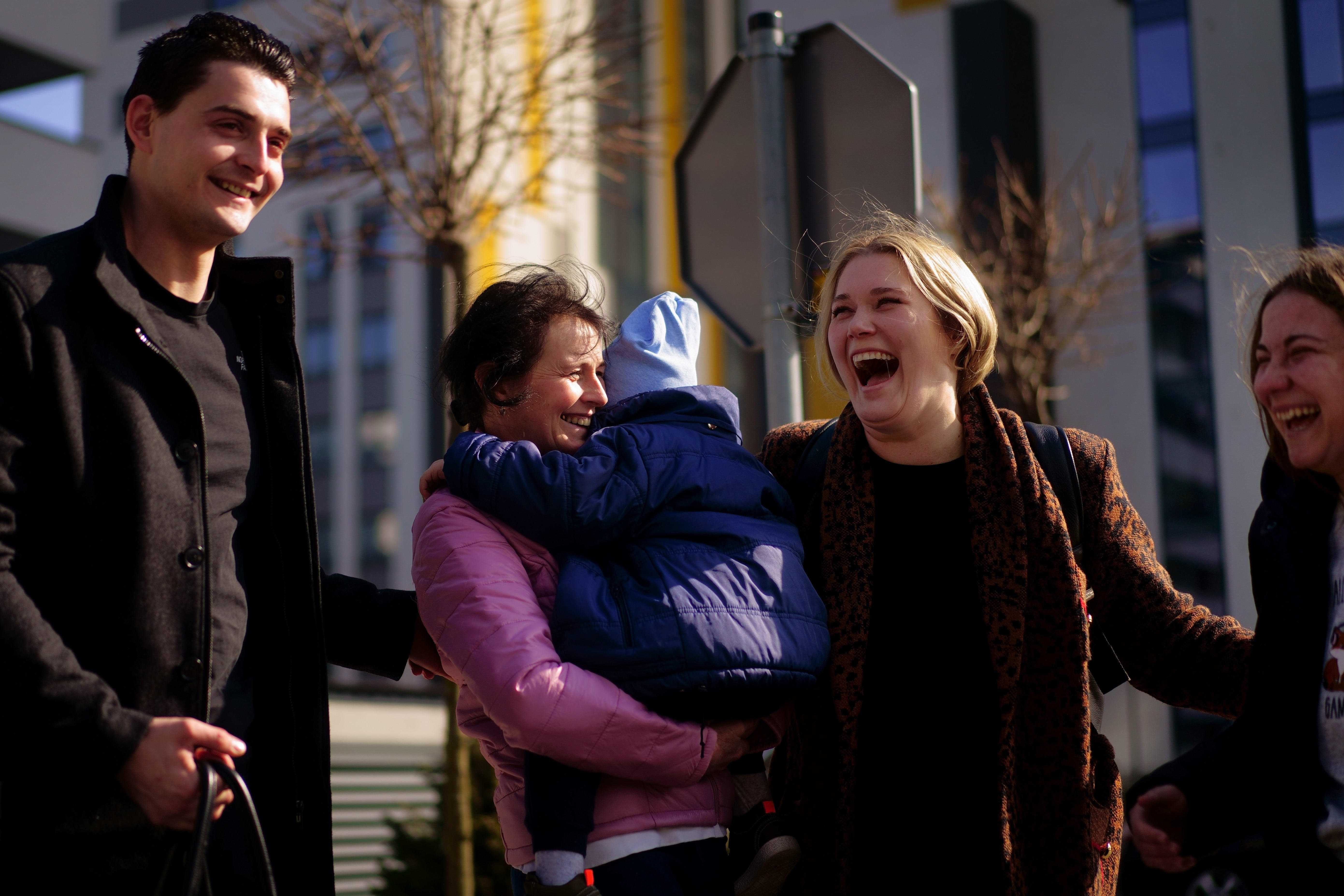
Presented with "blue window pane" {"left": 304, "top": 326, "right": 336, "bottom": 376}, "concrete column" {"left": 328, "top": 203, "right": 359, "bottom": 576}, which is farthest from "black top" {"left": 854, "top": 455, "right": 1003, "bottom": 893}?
"blue window pane" {"left": 304, "top": 326, "right": 336, "bottom": 376}

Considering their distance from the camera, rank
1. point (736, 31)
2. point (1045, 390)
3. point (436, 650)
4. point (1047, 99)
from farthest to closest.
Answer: point (736, 31) → point (1047, 99) → point (1045, 390) → point (436, 650)

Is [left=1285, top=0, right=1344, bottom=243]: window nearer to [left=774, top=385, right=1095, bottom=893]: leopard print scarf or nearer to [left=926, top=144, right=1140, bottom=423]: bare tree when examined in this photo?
[left=926, top=144, right=1140, bottom=423]: bare tree

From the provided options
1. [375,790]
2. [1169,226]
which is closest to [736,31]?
[1169,226]

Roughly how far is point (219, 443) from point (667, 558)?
902 mm

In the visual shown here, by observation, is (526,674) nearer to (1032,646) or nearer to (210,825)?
(210,825)

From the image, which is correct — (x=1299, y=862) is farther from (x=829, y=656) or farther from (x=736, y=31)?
(x=736, y=31)

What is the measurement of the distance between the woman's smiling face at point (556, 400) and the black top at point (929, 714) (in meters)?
0.68

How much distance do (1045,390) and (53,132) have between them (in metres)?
9.97

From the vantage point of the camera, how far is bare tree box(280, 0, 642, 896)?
19.4ft

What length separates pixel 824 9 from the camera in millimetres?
18422

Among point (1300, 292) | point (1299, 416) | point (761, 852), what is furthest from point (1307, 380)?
point (761, 852)

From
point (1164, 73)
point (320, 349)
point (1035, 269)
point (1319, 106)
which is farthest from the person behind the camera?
point (320, 349)

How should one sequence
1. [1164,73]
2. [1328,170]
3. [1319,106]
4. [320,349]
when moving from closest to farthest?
[1328,170]
[1319,106]
[1164,73]
[320,349]

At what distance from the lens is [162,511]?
2.26 m
